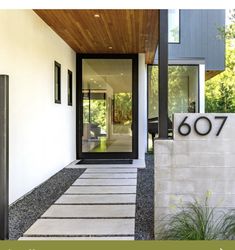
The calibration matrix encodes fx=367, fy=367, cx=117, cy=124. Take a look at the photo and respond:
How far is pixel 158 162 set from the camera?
136 inches

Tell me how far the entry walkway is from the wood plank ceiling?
285cm

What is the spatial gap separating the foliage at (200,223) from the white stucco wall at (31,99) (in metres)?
2.43

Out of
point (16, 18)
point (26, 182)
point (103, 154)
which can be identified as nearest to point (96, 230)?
point (26, 182)

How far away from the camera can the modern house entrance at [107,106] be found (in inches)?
381

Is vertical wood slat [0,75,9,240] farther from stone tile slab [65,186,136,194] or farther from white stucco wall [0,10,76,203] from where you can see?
stone tile slab [65,186,136,194]

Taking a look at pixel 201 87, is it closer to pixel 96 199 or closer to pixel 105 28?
pixel 105 28

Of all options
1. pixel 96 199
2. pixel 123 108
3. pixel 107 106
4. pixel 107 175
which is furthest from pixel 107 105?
pixel 96 199

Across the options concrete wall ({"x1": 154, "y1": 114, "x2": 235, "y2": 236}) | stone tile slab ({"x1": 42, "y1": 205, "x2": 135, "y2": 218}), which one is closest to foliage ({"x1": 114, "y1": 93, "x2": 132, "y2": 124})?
stone tile slab ({"x1": 42, "y1": 205, "x2": 135, "y2": 218})

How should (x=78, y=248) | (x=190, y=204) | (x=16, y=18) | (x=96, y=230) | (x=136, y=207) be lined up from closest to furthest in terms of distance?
(x=78, y=248), (x=190, y=204), (x=96, y=230), (x=136, y=207), (x=16, y=18)

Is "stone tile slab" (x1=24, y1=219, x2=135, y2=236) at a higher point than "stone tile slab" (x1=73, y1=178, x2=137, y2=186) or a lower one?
lower

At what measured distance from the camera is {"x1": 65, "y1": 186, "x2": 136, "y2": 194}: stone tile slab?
5668mm

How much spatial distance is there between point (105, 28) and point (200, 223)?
15.4 ft

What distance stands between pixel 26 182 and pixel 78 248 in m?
2.58
